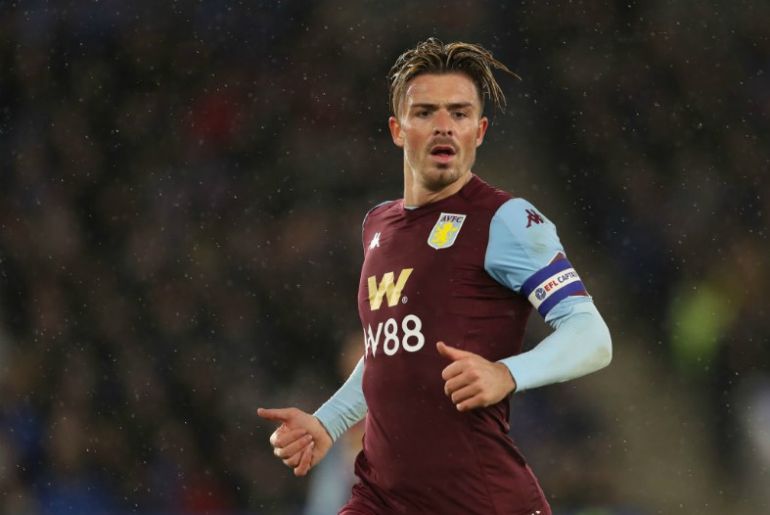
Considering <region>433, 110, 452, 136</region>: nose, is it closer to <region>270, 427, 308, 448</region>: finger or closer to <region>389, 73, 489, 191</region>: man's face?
<region>389, 73, 489, 191</region>: man's face

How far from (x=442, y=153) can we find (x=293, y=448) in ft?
2.74

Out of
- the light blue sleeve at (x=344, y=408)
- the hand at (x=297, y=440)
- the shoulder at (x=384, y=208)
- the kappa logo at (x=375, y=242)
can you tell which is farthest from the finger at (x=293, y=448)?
the shoulder at (x=384, y=208)

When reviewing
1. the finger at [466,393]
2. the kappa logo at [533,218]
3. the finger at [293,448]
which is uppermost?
the kappa logo at [533,218]

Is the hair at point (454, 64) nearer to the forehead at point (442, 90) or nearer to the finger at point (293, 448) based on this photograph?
A: the forehead at point (442, 90)

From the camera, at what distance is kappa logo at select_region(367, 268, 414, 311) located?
2584 millimetres

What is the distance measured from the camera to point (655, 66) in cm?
707

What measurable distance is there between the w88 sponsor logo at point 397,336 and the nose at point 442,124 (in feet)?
1.54

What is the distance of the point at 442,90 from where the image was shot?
2691 millimetres

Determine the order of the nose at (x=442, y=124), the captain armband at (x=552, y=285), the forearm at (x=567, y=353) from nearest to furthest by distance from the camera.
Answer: the forearm at (x=567, y=353), the captain armband at (x=552, y=285), the nose at (x=442, y=124)

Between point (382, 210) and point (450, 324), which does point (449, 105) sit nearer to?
point (382, 210)

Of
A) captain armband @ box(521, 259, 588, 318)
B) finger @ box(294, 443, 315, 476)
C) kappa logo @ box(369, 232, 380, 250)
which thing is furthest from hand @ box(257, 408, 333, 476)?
captain armband @ box(521, 259, 588, 318)

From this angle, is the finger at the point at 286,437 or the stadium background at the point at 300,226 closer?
the finger at the point at 286,437

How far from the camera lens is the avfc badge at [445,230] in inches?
101

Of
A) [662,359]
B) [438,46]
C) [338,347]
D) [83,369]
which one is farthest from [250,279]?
[438,46]
